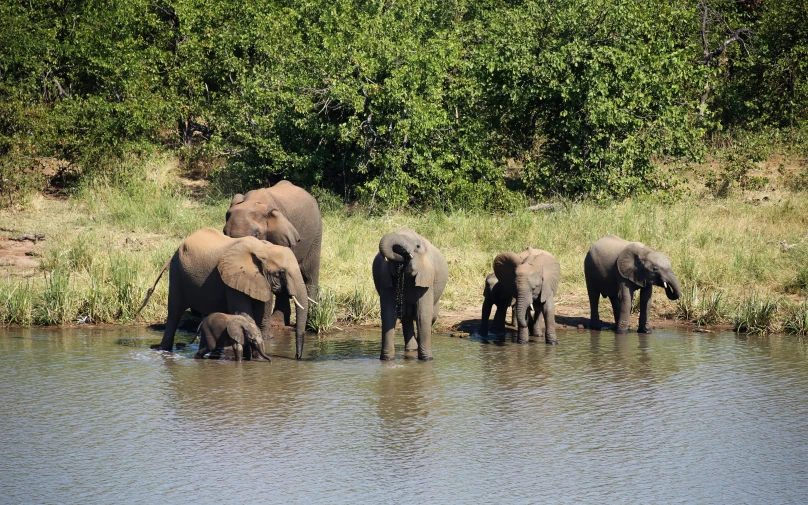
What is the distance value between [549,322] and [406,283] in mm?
2076

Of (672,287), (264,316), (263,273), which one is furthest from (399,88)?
(263,273)

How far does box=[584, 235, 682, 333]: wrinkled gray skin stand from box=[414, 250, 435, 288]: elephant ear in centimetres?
303

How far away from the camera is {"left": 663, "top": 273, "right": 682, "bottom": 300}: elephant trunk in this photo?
12.6m

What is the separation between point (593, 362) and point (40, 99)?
13.8 metres

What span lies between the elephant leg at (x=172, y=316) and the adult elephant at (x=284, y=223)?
1.48m

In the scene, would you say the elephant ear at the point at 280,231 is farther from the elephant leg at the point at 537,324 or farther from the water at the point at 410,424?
the elephant leg at the point at 537,324

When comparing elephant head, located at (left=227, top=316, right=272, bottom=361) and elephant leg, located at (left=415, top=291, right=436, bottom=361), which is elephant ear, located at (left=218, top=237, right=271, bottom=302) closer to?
elephant head, located at (left=227, top=316, right=272, bottom=361)

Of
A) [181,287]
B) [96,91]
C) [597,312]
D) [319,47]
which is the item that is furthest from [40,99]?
[597,312]

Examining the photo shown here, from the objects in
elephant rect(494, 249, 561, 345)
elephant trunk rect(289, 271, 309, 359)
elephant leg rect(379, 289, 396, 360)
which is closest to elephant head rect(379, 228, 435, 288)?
elephant leg rect(379, 289, 396, 360)

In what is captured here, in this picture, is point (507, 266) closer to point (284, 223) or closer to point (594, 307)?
point (594, 307)

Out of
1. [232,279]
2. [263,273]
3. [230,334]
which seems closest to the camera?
[230,334]

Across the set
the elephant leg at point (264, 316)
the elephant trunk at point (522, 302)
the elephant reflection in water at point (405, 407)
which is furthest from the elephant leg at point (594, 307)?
the elephant leg at point (264, 316)

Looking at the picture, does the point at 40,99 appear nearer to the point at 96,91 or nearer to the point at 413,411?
the point at 96,91

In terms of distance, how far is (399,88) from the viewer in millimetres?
18000
